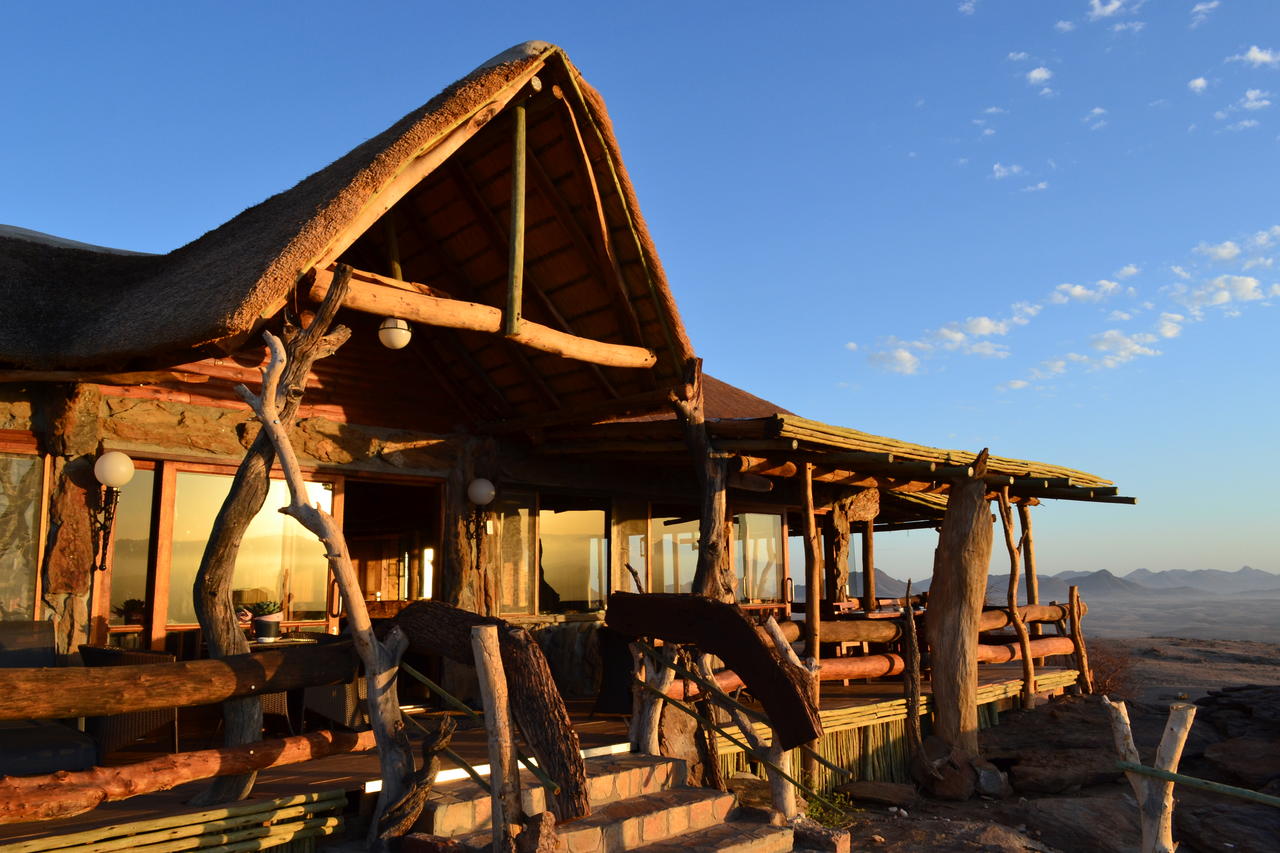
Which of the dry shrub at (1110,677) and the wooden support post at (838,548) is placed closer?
the dry shrub at (1110,677)

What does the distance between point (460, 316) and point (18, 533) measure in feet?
11.9

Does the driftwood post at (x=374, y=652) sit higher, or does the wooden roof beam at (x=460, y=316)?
the wooden roof beam at (x=460, y=316)

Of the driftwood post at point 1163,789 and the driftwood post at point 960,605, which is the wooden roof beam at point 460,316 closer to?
the driftwood post at point 960,605

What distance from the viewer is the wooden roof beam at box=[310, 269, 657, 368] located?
19.4 feet

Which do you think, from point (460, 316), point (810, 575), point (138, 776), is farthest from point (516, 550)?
point (138, 776)

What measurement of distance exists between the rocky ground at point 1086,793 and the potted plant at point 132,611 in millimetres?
5745

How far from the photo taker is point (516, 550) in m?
9.95

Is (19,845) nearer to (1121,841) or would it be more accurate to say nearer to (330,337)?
(330,337)

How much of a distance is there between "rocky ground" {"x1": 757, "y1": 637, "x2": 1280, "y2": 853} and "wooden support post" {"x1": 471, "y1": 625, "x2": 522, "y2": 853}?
3.64m

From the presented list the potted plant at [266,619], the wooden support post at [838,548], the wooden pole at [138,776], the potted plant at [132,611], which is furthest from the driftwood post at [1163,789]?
the wooden support post at [838,548]

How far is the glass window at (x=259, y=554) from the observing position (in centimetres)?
752

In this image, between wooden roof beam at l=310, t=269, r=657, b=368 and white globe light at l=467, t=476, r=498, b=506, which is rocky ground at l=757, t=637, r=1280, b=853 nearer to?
wooden roof beam at l=310, t=269, r=657, b=368

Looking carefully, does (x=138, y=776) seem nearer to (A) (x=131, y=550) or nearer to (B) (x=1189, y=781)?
(A) (x=131, y=550)

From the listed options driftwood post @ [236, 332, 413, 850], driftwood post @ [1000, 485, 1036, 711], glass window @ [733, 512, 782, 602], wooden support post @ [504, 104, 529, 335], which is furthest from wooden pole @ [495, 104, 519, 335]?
driftwood post @ [1000, 485, 1036, 711]
